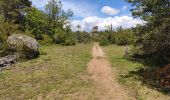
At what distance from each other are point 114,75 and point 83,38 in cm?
6204

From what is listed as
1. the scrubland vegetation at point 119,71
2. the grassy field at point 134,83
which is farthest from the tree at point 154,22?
the grassy field at point 134,83

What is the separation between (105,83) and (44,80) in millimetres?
4143

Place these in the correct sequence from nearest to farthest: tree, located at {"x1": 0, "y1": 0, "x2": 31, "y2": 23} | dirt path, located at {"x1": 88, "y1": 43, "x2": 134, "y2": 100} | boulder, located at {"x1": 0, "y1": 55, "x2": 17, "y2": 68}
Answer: dirt path, located at {"x1": 88, "y1": 43, "x2": 134, "y2": 100} < boulder, located at {"x1": 0, "y1": 55, "x2": 17, "y2": 68} < tree, located at {"x1": 0, "y1": 0, "x2": 31, "y2": 23}

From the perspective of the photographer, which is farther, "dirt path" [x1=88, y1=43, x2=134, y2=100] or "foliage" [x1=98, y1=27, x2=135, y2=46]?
"foliage" [x1=98, y1=27, x2=135, y2=46]

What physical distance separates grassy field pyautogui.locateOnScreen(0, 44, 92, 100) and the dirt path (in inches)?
27.1

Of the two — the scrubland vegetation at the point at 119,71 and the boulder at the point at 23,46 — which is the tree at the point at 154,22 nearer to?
the scrubland vegetation at the point at 119,71

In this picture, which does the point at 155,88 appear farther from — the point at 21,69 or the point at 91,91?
the point at 21,69

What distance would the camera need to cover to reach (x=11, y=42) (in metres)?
29.9

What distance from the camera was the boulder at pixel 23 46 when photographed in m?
29.4

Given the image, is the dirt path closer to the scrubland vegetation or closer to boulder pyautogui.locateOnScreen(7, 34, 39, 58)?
the scrubland vegetation

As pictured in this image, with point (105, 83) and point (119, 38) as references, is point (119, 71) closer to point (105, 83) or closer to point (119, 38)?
point (105, 83)

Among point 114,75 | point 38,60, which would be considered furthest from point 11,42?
point 114,75

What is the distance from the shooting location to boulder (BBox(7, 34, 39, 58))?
29.4 m

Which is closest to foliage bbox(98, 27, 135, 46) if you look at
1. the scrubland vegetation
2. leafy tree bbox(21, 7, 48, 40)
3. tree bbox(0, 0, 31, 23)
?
leafy tree bbox(21, 7, 48, 40)
